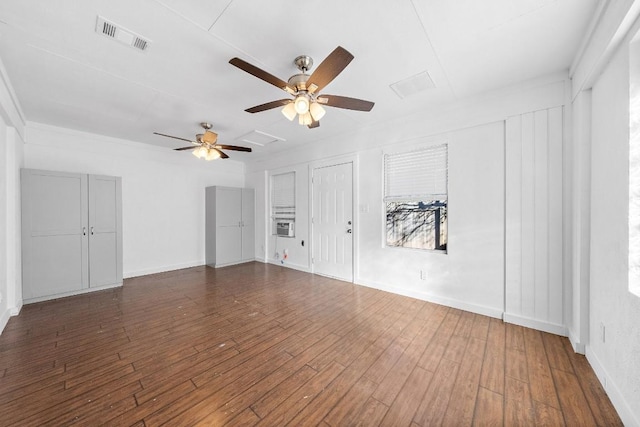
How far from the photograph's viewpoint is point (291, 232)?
5.46 metres

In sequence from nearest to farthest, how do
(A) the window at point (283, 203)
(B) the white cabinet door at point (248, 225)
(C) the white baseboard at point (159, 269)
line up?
1. (C) the white baseboard at point (159, 269)
2. (A) the window at point (283, 203)
3. (B) the white cabinet door at point (248, 225)

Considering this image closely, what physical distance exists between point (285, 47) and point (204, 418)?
2.78m

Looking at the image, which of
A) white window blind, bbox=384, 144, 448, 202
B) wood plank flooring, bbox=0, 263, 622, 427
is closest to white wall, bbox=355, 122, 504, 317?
white window blind, bbox=384, 144, 448, 202

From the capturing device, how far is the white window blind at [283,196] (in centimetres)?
549

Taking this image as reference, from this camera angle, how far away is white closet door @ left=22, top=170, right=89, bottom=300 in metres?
3.37

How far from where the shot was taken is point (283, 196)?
18.7ft

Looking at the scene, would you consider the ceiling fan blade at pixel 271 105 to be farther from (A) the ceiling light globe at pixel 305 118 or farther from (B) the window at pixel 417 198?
(B) the window at pixel 417 198

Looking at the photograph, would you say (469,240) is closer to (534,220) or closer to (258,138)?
(534,220)

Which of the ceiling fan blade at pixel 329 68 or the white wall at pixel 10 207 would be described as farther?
the white wall at pixel 10 207

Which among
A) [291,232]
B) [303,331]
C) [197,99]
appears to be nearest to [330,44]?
[197,99]

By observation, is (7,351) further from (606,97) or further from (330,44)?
(606,97)

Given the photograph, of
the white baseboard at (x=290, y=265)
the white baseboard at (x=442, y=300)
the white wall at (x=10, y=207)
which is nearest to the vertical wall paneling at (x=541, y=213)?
the white baseboard at (x=442, y=300)

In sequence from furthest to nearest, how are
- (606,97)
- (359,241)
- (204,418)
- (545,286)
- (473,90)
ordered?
(359,241), (473,90), (545,286), (606,97), (204,418)

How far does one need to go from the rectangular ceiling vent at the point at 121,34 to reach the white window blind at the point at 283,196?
357cm
